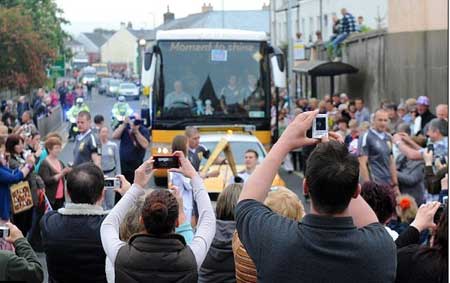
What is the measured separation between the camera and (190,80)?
19438mm

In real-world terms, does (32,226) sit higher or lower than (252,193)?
lower

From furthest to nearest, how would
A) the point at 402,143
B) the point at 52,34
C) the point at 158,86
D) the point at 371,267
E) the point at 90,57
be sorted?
the point at 90,57 < the point at 52,34 < the point at 158,86 < the point at 402,143 < the point at 371,267

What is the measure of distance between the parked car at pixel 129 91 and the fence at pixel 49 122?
29.9 meters

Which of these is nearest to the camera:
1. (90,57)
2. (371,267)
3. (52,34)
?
(371,267)

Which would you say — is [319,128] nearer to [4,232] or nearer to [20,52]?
[4,232]

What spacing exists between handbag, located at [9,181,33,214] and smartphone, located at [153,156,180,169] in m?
5.45

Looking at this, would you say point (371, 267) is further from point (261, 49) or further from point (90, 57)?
point (90, 57)

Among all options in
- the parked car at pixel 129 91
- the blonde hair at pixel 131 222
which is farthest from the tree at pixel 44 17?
the blonde hair at pixel 131 222

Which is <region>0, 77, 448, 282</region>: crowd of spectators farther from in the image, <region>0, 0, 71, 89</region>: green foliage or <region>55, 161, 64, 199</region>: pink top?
<region>0, 0, 71, 89</region>: green foliage

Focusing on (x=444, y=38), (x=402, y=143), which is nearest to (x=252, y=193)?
(x=402, y=143)

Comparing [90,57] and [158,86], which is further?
[90,57]

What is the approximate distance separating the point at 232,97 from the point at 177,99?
1.11 m

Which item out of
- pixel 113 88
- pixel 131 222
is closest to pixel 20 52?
pixel 131 222

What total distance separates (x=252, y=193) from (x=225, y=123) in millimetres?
15429
